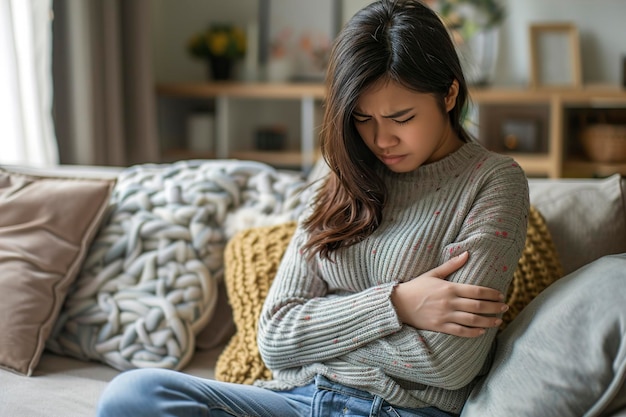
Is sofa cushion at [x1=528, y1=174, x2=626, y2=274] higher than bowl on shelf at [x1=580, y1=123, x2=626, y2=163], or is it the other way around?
sofa cushion at [x1=528, y1=174, x2=626, y2=274]

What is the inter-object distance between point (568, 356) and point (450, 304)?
19 cm

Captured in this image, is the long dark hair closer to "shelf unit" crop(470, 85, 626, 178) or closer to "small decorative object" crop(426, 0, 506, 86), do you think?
"shelf unit" crop(470, 85, 626, 178)

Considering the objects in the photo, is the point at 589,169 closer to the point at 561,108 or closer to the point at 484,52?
the point at 561,108

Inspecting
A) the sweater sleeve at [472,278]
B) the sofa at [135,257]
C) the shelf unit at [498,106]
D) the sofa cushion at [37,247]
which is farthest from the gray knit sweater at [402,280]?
the shelf unit at [498,106]

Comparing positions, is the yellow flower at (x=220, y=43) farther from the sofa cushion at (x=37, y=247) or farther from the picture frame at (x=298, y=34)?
the sofa cushion at (x=37, y=247)

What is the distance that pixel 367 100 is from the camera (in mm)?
1335

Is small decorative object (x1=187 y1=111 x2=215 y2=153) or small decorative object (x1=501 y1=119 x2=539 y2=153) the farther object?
small decorative object (x1=187 y1=111 x2=215 y2=153)

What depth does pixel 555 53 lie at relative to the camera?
382 centimetres

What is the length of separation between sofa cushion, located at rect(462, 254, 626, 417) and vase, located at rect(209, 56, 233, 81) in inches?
118

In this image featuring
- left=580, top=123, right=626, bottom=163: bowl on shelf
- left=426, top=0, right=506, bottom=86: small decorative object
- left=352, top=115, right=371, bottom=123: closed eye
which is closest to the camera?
left=352, top=115, right=371, bottom=123: closed eye

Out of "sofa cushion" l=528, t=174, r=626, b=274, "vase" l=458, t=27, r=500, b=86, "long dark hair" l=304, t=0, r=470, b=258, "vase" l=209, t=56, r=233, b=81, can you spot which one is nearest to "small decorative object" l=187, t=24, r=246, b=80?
"vase" l=209, t=56, r=233, b=81

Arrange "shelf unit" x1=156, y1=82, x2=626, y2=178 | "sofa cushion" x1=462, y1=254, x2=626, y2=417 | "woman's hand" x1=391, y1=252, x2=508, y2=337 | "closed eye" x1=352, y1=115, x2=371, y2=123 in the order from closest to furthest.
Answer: "sofa cushion" x1=462, y1=254, x2=626, y2=417, "woman's hand" x1=391, y1=252, x2=508, y2=337, "closed eye" x1=352, y1=115, x2=371, y2=123, "shelf unit" x1=156, y1=82, x2=626, y2=178

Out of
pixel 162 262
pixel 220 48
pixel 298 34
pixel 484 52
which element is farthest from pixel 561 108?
pixel 162 262

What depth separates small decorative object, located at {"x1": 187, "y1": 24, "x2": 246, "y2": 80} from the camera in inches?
158
